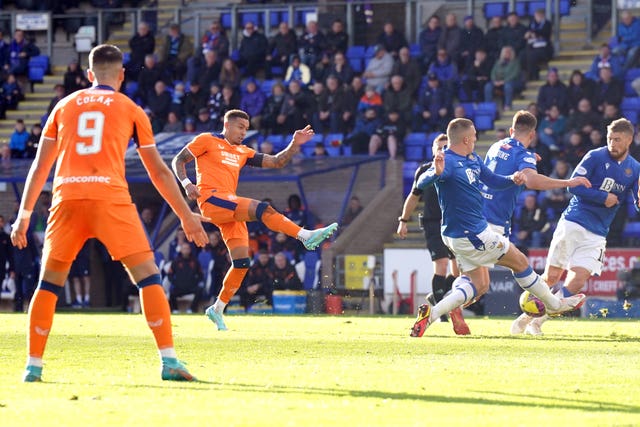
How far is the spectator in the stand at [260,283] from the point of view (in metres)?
24.5

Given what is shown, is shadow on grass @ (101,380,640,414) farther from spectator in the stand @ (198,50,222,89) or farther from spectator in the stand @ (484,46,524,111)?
spectator in the stand @ (198,50,222,89)

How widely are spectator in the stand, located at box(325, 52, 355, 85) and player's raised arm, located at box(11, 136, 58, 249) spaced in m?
20.6

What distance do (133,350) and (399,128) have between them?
16417 millimetres

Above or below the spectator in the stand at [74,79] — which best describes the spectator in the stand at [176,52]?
above

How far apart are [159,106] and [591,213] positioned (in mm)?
17951

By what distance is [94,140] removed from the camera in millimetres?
8758

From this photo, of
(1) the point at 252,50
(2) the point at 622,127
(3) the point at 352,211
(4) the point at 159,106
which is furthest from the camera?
(1) the point at 252,50

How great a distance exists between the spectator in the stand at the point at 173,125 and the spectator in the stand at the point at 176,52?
7.75 ft

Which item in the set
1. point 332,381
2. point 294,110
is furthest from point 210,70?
point 332,381

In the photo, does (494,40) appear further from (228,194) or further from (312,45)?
(228,194)

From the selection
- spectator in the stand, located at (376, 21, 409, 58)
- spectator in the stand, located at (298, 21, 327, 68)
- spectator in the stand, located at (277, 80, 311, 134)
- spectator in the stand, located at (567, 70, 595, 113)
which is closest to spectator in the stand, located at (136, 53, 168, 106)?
spectator in the stand, located at (298, 21, 327, 68)

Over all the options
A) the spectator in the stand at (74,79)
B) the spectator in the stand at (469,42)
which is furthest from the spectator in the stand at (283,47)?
the spectator in the stand at (74,79)

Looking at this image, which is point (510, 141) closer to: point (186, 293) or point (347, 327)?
point (347, 327)

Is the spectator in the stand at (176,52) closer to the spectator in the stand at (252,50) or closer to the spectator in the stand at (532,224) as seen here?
the spectator in the stand at (252,50)
